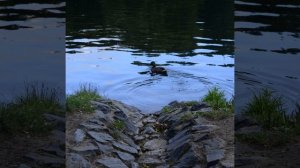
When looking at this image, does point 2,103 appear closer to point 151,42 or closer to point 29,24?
point 29,24

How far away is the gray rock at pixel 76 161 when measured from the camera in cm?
383

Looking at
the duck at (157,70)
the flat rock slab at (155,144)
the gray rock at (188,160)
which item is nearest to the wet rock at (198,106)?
the flat rock slab at (155,144)

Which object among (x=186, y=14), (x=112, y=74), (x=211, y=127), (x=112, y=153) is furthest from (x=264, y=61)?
(x=112, y=74)

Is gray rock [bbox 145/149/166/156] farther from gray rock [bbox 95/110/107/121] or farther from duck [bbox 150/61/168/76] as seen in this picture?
duck [bbox 150/61/168/76]

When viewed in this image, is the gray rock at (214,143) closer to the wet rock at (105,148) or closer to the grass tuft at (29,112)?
the wet rock at (105,148)

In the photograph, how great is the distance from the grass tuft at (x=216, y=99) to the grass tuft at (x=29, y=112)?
2228mm

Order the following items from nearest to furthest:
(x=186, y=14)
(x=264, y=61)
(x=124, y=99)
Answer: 1. (x=264, y=61)
2. (x=186, y=14)
3. (x=124, y=99)

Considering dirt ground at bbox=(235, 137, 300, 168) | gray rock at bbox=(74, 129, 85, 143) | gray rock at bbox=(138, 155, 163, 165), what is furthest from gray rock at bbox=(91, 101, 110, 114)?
dirt ground at bbox=(235, 137, 300, 168)

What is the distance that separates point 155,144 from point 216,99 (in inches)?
40.4

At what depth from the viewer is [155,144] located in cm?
499

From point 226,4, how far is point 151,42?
45.0 inches

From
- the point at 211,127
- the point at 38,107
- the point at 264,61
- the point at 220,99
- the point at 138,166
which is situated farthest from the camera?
the point at 220,99

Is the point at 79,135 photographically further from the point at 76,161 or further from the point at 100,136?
the point at 76,161

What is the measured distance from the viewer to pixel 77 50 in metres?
6.25
